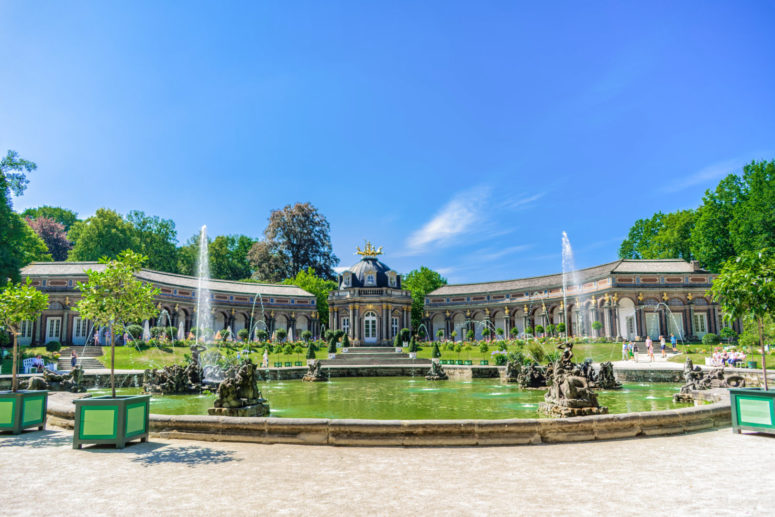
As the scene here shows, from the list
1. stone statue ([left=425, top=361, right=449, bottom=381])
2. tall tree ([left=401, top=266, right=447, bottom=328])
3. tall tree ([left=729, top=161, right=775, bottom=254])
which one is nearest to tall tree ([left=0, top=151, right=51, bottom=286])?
stone statue ([left=425, top=361, right=449, bottom=381])

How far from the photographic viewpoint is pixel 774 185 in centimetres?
3816

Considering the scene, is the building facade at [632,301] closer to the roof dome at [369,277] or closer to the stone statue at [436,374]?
the roof dome at [369,277]

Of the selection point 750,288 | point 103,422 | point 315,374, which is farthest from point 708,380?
point 103,422

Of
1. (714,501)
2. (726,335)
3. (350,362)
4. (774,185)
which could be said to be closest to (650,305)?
(726,335)

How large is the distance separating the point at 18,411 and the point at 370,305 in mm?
41753

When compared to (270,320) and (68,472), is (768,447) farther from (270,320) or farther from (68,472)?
(270,320)

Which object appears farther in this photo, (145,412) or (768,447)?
(145,412)

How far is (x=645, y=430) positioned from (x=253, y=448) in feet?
21.1

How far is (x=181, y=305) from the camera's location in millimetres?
50625

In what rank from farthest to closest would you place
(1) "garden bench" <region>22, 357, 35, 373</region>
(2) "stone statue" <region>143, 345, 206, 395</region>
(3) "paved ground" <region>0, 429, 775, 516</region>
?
(1) "garden bench" <region>22, 357, 35, 373</region> → (2) "stone statue" <region>143, 345, 206, 395</region> → (3) "paved ground" <region>0, 429, 775, 516</region>

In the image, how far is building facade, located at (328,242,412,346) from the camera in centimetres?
5028

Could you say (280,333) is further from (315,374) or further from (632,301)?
(632,301)

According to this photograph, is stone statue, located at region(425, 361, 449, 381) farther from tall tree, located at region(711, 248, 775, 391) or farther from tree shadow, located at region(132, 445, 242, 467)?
tree shadow, located at region(132, 445, 242, 467)

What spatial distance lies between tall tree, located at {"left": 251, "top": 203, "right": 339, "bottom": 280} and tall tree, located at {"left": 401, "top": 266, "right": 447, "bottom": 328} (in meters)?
12.2
